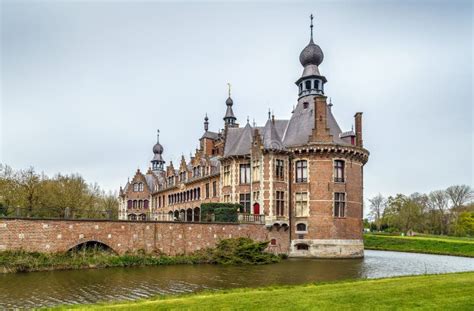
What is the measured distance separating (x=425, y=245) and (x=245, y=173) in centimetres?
2235

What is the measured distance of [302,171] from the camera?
3416 cm

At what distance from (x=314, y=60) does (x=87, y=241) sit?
1004 inches

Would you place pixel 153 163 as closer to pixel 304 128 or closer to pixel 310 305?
pixel 304 128

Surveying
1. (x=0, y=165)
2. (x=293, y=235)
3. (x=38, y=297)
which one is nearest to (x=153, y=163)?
(x=0, y=165)

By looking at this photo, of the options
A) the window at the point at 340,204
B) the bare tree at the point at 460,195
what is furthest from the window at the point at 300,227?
the bare tree at the point at 460,195

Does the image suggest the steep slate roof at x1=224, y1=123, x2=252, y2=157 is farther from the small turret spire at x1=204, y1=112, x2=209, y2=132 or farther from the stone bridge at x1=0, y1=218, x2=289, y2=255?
the small turret spire at x1=204, y1=112, x2=209, y2=132

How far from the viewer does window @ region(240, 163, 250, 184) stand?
35.3 m

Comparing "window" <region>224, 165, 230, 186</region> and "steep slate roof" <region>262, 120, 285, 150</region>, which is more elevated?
"steep slate roof" <region>262, 120, 285, 150</region>

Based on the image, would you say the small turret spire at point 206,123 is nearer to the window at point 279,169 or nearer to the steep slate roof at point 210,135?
the steep slate roof at point 210,135

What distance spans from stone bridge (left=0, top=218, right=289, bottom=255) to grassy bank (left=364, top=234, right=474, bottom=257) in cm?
1794

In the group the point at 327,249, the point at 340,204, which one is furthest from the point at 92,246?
the point at 340,204

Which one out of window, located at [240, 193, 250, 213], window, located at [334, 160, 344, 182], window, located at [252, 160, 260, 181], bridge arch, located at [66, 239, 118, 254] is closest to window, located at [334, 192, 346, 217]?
window, located at [334, 160, 344, 182]

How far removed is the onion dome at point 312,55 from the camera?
3866cm

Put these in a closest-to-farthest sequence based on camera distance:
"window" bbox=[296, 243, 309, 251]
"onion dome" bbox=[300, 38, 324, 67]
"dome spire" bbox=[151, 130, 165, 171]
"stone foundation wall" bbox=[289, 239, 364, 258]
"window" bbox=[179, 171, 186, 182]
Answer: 1. "stone foundation wall" bbox=[289, 239, 364, 258]
2. "window" bbox=[296, 243, 309, 251]
3. "onion dome" bbox=[300, 38, 324, 67]
4. "window" bbox=[179, 171, 186, 182]
5. "dome spire" bbox=[151, 130, 165, 171]
